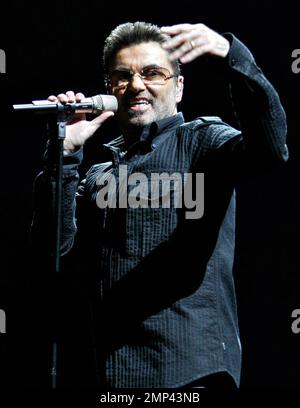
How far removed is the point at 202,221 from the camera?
1768 mm

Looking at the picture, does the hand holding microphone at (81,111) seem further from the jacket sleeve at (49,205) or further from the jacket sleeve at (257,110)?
the jacket sleeve at (257,110)

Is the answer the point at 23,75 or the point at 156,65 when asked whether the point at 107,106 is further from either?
the point at 23,75

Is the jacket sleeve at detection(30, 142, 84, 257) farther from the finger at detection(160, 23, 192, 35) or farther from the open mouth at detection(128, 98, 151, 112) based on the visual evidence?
the finger at detection(160, 23, 192, 35)

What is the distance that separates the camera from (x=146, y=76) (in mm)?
2002

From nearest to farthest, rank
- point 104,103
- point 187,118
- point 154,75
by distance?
point 104,103 → point 154,75 → point 187,118

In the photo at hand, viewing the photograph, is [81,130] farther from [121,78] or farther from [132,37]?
[132,37]

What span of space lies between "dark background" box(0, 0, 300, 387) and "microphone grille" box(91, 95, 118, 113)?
1153 mm

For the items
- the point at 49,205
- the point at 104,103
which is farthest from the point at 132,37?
the point at 49,205

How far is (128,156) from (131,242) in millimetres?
289

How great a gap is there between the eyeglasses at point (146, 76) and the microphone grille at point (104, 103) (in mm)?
91

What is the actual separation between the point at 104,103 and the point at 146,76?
0.55 ft

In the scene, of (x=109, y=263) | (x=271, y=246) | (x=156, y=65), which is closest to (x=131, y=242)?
(x=109, y=263)

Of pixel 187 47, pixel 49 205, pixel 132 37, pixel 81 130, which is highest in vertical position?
pixel 132 37

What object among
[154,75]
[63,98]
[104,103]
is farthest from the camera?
[154,75]
